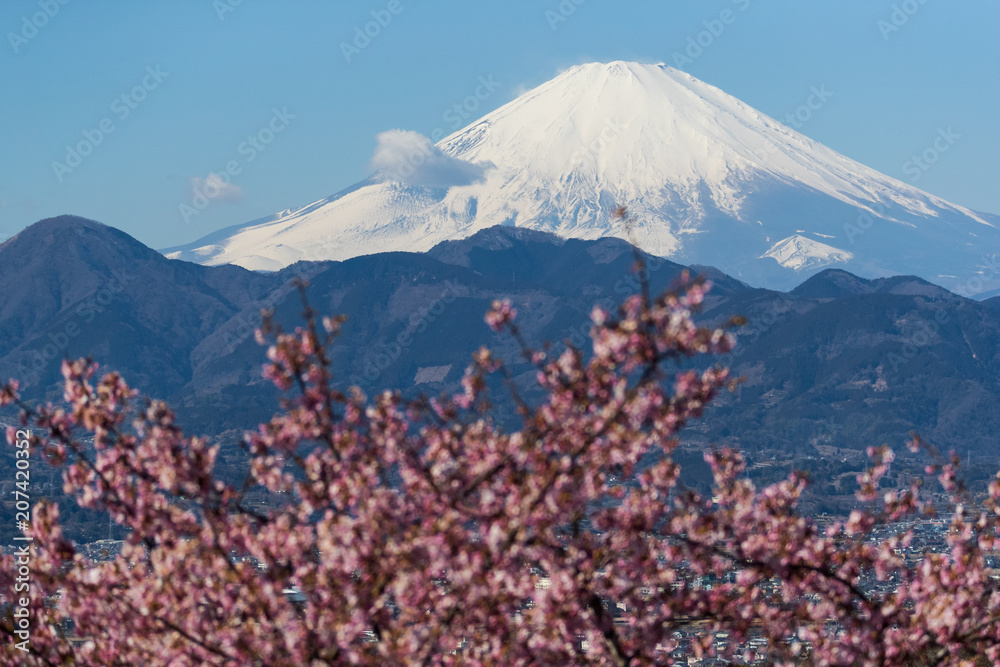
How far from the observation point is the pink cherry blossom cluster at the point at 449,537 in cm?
752

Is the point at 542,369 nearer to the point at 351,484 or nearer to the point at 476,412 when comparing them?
the point at 476,412

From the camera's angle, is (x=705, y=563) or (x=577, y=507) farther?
(x=705, y=563)

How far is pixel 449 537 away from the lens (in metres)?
7.35

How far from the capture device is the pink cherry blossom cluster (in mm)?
7520

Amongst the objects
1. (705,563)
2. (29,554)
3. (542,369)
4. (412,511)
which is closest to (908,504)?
(705,563)

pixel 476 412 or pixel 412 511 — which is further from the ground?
pixel 476 412

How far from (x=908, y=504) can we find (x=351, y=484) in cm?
566

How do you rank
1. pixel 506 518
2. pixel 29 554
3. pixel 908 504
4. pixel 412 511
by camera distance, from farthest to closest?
pixel 908 504 < pixel 29 554 < pixel 412 511 < pixel 506 518

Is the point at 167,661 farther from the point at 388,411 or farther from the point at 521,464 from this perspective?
the point at 521,464

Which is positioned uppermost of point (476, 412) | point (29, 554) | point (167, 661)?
point (476, 412)

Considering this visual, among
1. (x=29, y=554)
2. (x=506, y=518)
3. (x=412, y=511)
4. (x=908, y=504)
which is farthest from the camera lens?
(x=908, y=504)

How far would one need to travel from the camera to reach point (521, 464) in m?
7.70

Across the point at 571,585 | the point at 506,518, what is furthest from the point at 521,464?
the point at 571,585

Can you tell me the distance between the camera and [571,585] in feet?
26.0
